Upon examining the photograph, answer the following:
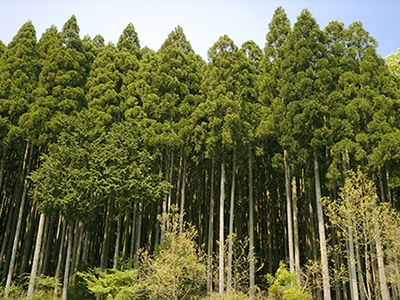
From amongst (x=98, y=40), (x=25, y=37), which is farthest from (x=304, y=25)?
(x=98, y=40)

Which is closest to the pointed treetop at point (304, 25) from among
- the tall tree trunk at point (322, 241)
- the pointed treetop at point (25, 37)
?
the tall tree trunk at point (322, 241)

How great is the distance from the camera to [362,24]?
1419cm

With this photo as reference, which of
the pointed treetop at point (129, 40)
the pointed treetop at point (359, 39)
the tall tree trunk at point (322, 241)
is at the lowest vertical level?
the tall tree trunk at point (322, 241)

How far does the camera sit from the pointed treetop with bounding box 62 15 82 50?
16.8m

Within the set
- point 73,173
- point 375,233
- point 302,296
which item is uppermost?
point 73,173

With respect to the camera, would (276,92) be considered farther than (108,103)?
No

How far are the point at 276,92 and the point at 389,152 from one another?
568 cm

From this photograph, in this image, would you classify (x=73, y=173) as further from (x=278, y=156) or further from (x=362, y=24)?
(x=362, y=24)

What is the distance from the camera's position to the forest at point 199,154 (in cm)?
1141

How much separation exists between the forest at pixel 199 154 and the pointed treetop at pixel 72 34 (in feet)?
0.23

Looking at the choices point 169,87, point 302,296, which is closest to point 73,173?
point 169,87

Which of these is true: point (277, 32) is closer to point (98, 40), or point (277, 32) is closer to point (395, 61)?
point (395, 61)

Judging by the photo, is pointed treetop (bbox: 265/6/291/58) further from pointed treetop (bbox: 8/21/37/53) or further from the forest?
pointed treetop (bbox: 8/21/37/53)

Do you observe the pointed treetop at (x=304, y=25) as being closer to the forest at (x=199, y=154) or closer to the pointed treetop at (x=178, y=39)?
the forest at (x=199, y=154)
